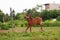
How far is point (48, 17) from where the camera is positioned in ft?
151

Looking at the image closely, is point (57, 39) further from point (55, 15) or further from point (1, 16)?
point (55, 15)

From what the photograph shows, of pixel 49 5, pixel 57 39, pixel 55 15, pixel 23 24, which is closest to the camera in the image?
pixel 57 39

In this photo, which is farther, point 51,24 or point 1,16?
point 1,16

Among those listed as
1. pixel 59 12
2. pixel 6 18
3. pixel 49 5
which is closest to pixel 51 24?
pixel 6 18

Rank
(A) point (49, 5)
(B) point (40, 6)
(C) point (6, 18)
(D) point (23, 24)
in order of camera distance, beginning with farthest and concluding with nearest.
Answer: (A) point (49, 5), (B) point (40, 6), (C) point (6, 18), (D) point (23, 24)

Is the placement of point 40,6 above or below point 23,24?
above

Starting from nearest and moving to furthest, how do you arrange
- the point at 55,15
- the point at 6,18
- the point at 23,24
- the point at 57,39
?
the point at 57,39 → the point at 23,24 → the point at 6,18 → the point at 55,15

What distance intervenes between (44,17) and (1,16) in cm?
837

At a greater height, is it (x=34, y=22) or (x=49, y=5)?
(x=49, y=5)

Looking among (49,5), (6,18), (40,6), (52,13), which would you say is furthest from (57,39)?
(49,5)

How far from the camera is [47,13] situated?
46.9 meters

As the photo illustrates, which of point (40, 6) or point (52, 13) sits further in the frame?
point (40, 6)

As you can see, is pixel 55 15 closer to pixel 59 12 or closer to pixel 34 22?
pixel 59 12

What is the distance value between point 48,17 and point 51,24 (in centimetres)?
1584
